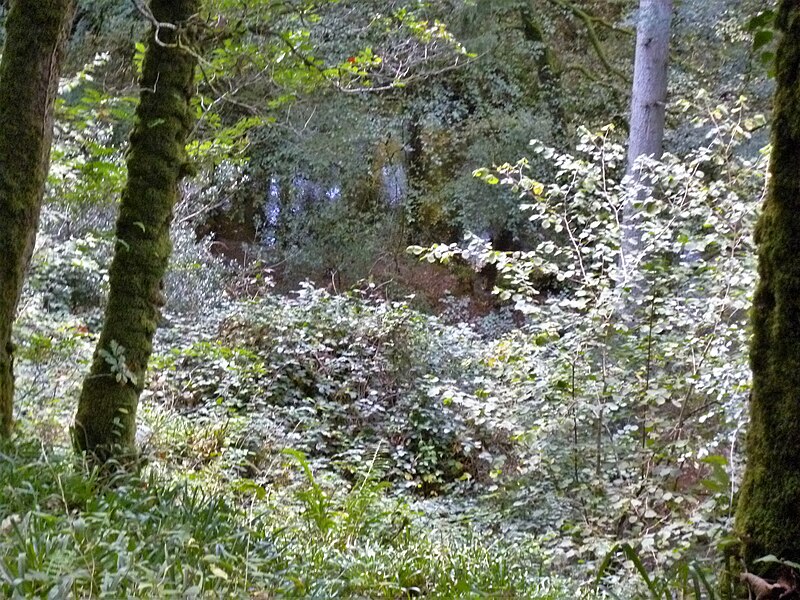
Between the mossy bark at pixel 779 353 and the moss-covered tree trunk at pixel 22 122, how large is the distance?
3148 mm

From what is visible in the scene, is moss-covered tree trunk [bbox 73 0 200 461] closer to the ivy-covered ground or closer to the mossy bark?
the ivy-covered ground

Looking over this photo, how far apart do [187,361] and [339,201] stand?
697 cm

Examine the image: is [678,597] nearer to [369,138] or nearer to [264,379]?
[264,379]

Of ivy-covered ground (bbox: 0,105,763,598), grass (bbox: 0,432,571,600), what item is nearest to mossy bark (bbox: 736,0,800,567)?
ivy-covered ground (bbox: 0,105,763,598)

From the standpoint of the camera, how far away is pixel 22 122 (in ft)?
11.3

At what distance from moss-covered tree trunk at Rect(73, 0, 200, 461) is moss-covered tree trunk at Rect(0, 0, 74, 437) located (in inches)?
19.1

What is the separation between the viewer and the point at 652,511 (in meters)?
A: 4.77

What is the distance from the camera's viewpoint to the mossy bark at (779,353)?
6.27 ft

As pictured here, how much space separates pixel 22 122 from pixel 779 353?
3330mm

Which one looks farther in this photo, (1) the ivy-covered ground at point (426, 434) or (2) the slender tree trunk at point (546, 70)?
(2) the slender tree trunk at point (546, 70)

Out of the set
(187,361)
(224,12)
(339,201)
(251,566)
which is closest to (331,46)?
(339,201)

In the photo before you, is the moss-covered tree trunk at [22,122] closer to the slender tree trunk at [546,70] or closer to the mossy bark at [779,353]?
the mossy bark at [779,353]

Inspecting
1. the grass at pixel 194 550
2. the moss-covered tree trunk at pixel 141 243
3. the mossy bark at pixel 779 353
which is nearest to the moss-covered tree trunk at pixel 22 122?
the moss-covered tree trunk at pixel 141 243

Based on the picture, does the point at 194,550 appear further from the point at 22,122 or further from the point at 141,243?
the point at 22,122
